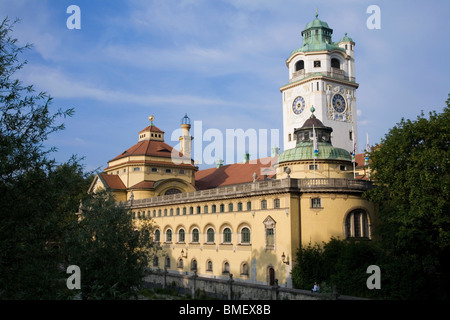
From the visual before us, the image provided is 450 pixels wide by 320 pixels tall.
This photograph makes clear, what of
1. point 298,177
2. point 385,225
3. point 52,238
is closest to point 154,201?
point 298,177

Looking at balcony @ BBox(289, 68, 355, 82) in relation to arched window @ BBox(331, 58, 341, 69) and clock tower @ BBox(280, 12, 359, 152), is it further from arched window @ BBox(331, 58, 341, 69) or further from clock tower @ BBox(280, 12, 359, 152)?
arched window @ BBox(331, 58, 341, 69)

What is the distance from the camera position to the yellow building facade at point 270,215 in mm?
41072

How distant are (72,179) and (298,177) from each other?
108ft

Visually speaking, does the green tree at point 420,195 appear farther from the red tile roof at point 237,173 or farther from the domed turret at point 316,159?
the red tile roof at point 237,173

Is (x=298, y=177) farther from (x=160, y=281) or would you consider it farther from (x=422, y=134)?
(x=160, y=281)

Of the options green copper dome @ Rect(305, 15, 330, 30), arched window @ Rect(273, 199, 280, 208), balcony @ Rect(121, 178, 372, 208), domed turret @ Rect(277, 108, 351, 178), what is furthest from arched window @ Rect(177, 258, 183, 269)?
green copper dome @ Rect(305, 15, 330, 30)

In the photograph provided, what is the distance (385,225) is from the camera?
37.1 metres

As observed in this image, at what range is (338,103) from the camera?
71.0 m

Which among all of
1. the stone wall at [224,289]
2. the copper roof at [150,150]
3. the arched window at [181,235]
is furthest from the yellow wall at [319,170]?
the copper roof at [150,150]

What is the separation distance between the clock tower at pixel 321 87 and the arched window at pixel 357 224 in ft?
93.6

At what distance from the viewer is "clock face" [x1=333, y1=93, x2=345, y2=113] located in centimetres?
7062

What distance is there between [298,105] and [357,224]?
110ft

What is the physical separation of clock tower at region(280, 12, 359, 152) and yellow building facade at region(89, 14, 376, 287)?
48.5ft
